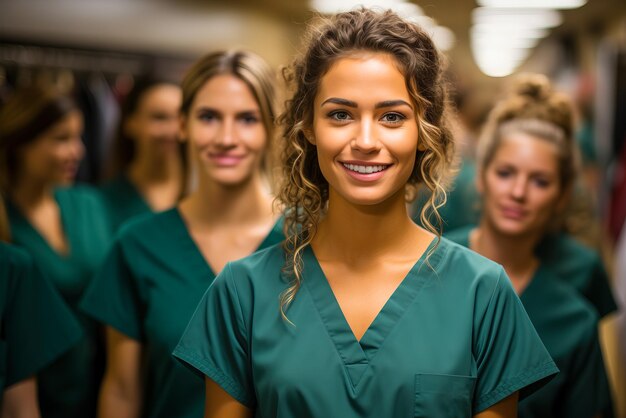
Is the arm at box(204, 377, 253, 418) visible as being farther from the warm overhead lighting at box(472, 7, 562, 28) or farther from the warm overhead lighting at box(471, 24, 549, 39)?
the warm overhead lighting at box(471, 24, 549, 39)

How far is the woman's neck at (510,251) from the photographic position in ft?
6.25

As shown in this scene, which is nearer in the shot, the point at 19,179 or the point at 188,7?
the point at 19,179

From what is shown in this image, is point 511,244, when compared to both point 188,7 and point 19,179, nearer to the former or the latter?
point 19,179

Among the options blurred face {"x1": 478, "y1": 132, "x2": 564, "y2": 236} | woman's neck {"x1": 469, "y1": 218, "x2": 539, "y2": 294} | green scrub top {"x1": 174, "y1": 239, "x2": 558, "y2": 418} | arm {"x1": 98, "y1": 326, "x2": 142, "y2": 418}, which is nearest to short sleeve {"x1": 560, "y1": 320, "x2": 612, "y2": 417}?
woman's neck {"x1": 469, "y1": 218, "x2": 539, "y2": 294}

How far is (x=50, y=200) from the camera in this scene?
103 inches

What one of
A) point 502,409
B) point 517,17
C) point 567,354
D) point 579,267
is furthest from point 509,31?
point 502,409

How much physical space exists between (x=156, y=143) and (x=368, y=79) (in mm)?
1900

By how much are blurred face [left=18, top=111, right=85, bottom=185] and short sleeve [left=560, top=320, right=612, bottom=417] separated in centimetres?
174

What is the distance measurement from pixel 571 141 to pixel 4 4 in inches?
117

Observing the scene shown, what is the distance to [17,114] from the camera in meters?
2.50

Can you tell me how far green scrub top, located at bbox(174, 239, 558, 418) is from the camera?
4.04 ft

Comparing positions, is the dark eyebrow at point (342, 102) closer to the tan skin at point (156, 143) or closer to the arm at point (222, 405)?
the arm at point (222, 405)

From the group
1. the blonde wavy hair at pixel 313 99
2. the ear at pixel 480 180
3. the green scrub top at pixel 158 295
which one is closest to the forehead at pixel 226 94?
the green scrub top at pixel 158 295

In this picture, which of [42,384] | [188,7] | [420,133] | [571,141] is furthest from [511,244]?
[188,7]
